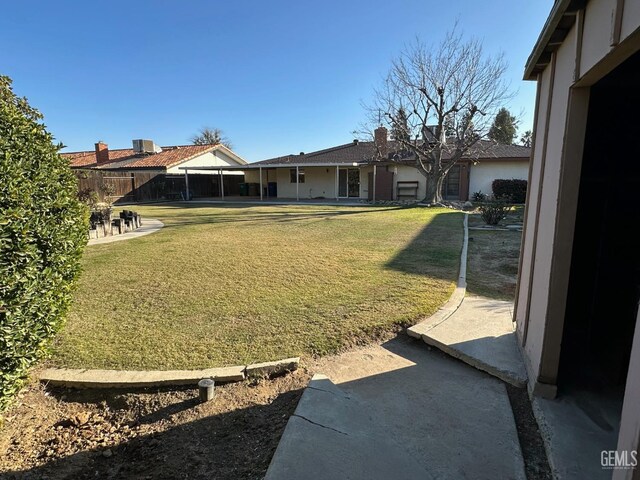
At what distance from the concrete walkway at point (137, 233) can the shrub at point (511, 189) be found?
18.1 meters

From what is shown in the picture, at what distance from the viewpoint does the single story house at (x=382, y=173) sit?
22172 millimetres

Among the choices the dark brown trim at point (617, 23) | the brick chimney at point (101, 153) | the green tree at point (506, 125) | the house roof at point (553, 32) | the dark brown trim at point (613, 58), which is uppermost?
the green tree at point (506, 125)

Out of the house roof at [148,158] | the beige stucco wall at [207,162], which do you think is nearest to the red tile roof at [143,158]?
the house roof at [148,158]

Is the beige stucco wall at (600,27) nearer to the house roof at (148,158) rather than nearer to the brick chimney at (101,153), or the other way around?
the house roof at (148,158)

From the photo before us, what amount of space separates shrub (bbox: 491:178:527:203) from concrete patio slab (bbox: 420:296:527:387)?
18.3m

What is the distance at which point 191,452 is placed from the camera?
89.4 inches

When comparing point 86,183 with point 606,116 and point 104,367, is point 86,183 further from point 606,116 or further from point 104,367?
point 606,116

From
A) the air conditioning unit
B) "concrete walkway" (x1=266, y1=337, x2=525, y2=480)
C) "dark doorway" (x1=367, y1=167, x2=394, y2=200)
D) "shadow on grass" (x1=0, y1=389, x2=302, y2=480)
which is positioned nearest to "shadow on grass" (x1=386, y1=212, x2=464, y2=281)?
"concrete walkway" (x1=266, y1=337, x2=525, y2=480)

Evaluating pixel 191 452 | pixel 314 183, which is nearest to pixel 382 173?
pixel 314 183

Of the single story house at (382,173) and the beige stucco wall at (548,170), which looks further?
the single story house at (382,173)

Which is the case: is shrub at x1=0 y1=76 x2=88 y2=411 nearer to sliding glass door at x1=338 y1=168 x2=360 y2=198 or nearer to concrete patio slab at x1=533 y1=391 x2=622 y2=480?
concrete patio slab at x1=533 y1=391 x2=622 y2=480

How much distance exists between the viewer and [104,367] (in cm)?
318

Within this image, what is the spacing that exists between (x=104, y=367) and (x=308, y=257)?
4.59 metres

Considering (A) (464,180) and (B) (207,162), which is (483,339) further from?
(B) (207,162)
